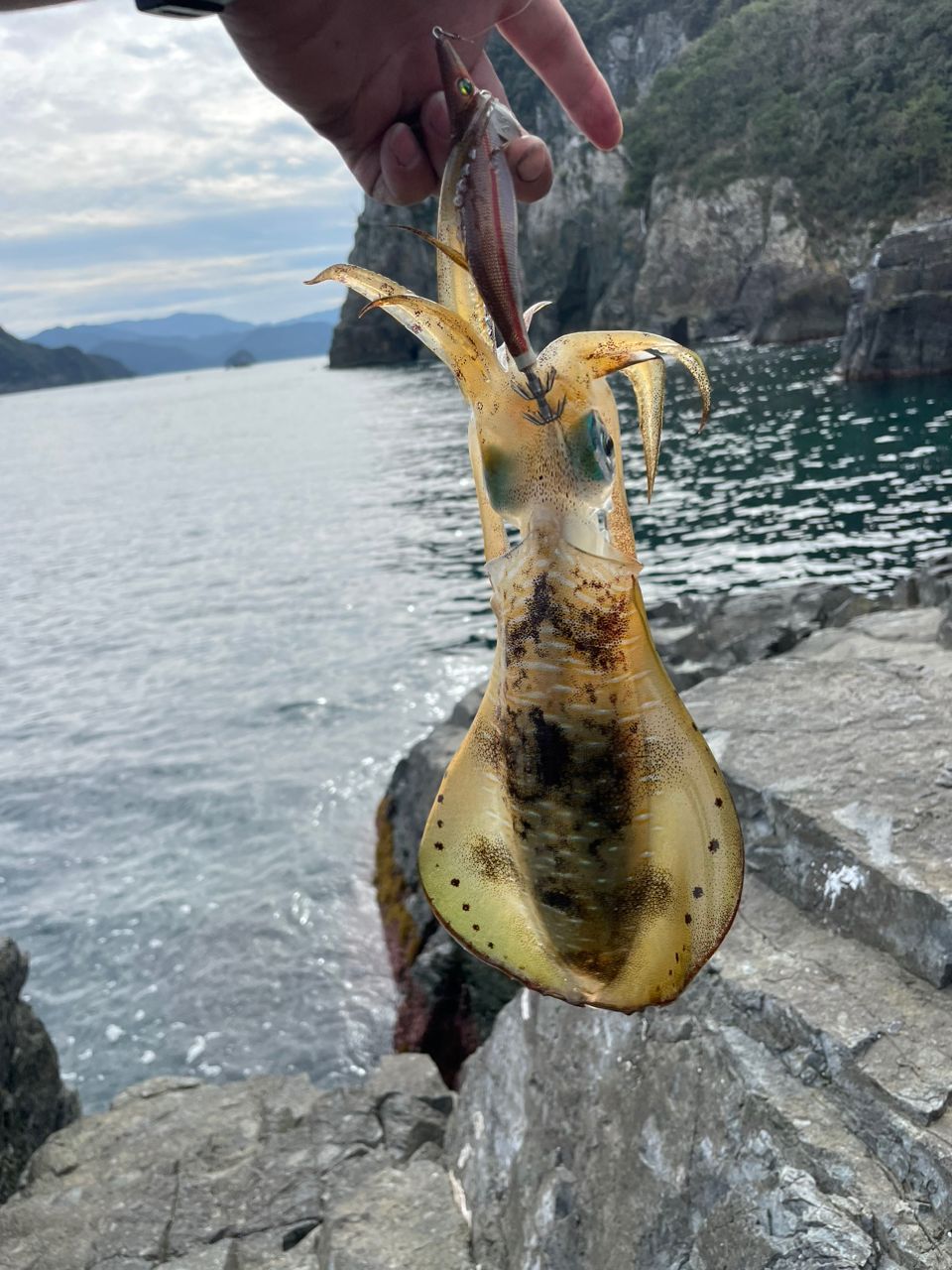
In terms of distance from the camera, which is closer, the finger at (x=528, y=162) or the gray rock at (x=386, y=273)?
the finger at (x=528, y=162)

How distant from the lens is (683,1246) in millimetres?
3604


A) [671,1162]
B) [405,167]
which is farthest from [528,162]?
[671,1162]

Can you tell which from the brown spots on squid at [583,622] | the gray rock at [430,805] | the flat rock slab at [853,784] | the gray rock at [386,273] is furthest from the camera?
the gray rock at [386,273]

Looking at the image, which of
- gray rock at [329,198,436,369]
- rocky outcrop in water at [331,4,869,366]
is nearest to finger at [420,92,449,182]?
rocky outcrop in water at [331,4,869,366]

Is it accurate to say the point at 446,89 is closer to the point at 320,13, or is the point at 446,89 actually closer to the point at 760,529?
the point at 320,13

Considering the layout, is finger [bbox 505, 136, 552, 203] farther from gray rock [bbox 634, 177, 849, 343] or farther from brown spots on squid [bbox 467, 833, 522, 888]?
gray rock [bbox 634, 177, 849, 343]

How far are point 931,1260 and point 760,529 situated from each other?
69.5ft

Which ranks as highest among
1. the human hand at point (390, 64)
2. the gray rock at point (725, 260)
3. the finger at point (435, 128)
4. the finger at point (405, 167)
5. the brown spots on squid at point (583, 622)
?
the gray rock at point (725, 260)

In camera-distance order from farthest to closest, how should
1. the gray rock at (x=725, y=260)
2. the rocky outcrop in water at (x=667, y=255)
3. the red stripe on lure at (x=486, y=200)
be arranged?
1. the gray rock at (x=725, y=260)
2. the rocky outcrop in water at (x=667, y=255)
3. the red stripe on lure at (x=486, y=200)

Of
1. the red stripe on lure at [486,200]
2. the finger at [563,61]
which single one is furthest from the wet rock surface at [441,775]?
the red stripe on lure at [486,200]

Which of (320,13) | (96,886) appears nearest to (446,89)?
(320,13)

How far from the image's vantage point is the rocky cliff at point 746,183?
65.9m

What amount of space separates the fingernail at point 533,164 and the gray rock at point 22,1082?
7099 mm

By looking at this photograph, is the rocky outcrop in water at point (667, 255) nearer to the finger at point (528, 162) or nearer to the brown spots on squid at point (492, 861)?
the finger at point (528, 162)
